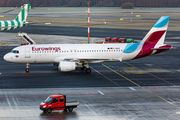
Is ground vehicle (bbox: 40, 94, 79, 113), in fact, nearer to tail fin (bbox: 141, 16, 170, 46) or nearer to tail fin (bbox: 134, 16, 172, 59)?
tail fin (bbox: 134, 16, 172, 59)

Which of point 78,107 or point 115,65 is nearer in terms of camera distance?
point 78,107

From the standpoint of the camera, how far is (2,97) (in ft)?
113

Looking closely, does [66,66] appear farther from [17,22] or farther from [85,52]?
[17,22]

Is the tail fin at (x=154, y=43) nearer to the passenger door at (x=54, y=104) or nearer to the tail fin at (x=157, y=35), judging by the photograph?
the tail fin at (x=157, y=35)

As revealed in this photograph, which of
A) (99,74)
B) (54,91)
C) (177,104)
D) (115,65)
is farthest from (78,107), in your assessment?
(115,65)

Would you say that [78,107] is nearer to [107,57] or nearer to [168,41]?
[107,57]

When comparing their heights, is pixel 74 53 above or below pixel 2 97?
above

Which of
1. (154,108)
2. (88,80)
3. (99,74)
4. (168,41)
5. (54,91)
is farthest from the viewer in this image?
(168,41)

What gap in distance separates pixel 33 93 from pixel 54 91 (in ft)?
8.42

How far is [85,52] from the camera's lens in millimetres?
48188

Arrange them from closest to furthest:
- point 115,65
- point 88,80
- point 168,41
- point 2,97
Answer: point 2,97 < point 88,80 < point 115,65 < point 168,41

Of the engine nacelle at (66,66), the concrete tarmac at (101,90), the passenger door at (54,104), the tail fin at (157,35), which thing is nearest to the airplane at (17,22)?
the concrete tarmac at (101,90)

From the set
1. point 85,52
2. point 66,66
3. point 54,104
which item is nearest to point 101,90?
point 66,66

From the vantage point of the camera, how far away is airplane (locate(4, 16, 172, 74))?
46969 millimetres
